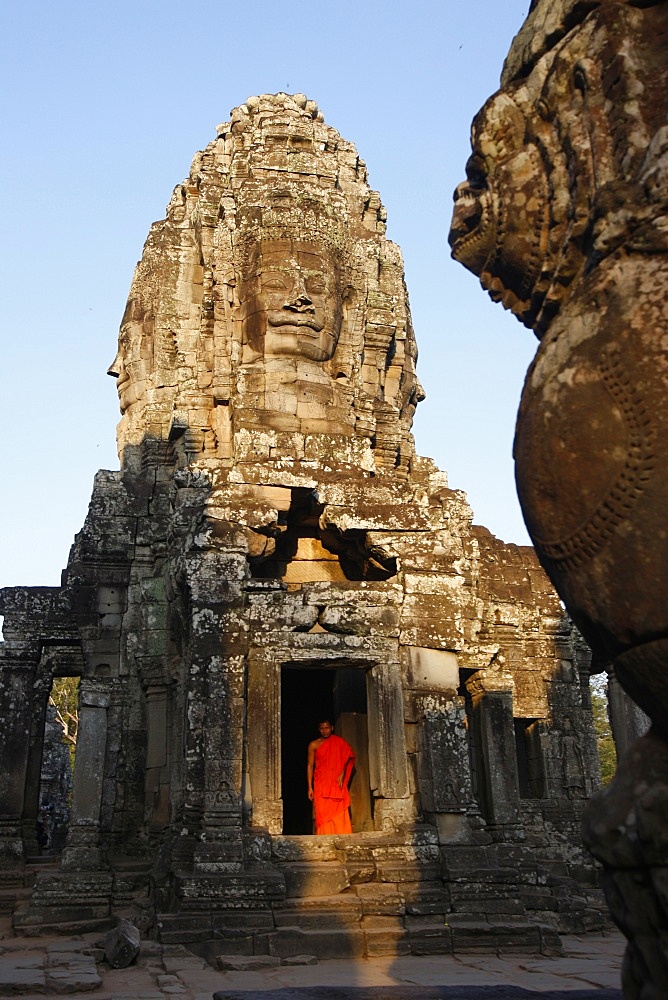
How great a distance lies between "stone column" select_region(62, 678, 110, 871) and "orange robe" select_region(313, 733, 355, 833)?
8.69 feet

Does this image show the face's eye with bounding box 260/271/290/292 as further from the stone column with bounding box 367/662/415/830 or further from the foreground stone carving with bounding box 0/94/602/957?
the stone column with bounding box 367/662/415/830

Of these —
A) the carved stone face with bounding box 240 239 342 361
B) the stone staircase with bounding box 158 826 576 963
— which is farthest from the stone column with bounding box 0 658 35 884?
the carved stone face with bounding box 240 239 342 361

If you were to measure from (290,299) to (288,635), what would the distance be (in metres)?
4.79

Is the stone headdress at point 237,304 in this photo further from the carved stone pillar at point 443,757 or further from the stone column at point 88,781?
the stone column at point 88,781

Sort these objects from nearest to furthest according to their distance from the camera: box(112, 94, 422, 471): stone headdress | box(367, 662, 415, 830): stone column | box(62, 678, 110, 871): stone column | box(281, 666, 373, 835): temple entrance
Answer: box(367, 662, 415, 830): stone column → box(62, 678, 110, 871): stone column → box(112, 94, 422, 471): stone headdress → box(281, 666, 373, 835): temple entrance

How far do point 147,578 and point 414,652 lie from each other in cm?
430

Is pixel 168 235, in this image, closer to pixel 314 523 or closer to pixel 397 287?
pixel 397 287

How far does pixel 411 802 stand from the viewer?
9320 millimetres

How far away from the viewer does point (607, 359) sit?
2453mm

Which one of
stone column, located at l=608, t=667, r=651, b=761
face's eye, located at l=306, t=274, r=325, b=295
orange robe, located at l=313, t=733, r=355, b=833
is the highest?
face's eye, located at l=306, t=274, r=325, b=295

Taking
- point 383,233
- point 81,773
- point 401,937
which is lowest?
point 401,937

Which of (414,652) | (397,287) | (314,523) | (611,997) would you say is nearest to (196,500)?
(314,523)

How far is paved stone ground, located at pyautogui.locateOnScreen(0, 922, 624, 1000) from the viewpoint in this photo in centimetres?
641

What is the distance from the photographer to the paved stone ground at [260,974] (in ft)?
21.0
